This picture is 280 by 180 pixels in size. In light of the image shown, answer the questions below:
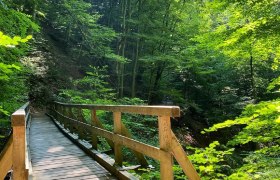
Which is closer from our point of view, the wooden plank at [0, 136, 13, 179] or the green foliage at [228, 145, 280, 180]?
the wooden plank at [0, 136, 13, 179]

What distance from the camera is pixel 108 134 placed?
199 inches

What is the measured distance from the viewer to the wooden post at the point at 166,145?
2.99 meters

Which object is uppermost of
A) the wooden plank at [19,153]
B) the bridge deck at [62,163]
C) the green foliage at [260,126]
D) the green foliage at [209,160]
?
the wooden plank at [19,153]

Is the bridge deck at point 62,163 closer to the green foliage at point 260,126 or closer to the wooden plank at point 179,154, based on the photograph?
the wooden plank at point 179,154

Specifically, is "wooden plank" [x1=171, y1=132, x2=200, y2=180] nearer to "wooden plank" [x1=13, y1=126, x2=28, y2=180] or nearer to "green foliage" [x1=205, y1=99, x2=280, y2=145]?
"wooden plank" [x1=13, y1=126, x2=28, y2=180]

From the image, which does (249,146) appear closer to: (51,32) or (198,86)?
(198,86)

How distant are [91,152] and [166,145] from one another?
3696 mm

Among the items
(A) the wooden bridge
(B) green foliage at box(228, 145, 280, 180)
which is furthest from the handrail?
(B) green foliage at box(228, 145, 280, 180)

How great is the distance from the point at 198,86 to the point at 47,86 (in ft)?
41.9

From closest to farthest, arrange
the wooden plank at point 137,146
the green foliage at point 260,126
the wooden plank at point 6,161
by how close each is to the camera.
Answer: the wooden plank at point 6,161, the wooden plank at point 137,146, the green foliage at point 260,126

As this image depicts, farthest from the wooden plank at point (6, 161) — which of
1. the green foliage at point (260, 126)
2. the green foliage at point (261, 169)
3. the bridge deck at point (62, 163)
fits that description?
the green foliage at point (260, 126)

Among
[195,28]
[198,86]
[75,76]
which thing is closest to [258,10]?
[195,28]

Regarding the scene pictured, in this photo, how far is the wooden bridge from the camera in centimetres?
251

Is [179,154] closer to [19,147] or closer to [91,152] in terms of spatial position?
[19,147]
